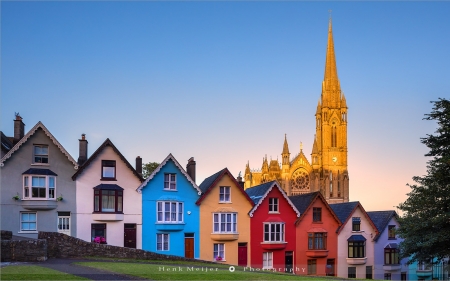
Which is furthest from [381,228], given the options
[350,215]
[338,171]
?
[338,171]

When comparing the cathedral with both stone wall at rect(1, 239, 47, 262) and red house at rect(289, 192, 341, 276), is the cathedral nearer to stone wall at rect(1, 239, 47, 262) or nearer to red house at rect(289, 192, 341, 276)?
red house at rect(289, 192, 341, 276)

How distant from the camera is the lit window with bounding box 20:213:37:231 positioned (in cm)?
4409

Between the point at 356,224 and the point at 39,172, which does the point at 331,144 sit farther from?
the point at 39,172

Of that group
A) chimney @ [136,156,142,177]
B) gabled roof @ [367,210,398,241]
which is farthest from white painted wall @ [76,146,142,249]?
gabled roof @ [367,210,398,241]

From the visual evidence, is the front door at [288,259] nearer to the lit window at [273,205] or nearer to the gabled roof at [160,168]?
the lit window at [273,205]

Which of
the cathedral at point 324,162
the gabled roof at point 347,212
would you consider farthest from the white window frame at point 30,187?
the cathedral at point 324,162

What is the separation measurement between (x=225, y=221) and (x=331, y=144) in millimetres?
113234

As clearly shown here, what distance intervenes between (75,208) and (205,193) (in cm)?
1126

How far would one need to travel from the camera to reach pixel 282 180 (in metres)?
140

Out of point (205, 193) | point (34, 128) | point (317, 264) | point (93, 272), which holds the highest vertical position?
point (34, 128)

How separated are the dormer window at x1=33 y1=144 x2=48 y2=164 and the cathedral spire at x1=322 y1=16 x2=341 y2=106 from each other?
414 ft

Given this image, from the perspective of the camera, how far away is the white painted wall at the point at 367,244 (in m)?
52.1

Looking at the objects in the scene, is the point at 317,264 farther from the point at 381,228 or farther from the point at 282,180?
the point at 282,180

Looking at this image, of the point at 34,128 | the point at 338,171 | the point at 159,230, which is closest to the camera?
the point at 34,128
